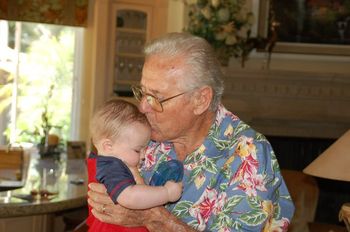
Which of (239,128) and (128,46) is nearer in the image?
(239,128)

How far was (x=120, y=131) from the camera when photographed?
1.81m

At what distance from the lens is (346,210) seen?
2645 mm

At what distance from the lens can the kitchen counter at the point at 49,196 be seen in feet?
9.84

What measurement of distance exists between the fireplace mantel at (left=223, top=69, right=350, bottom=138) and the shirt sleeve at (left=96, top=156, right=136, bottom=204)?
3.87 m

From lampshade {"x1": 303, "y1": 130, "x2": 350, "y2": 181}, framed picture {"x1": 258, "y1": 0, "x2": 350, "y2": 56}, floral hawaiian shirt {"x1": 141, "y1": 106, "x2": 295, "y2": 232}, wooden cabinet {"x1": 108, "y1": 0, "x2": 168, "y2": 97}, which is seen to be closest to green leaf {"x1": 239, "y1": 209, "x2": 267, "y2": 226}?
floral hawaiian shirt {"x1": 141, "y1": 106, "x2": 295, "y2": 232}

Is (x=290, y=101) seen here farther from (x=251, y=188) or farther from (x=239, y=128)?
(x=251, y=188)

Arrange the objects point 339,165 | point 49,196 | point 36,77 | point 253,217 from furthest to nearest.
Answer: point 36,77
point 49,196
point 339,165
point 253,217

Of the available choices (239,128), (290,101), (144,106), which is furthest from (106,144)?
(290,101)

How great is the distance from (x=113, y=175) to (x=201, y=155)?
29cm

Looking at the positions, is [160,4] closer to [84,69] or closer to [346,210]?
[84,69]

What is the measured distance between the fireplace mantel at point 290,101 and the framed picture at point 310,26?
0.25 meters

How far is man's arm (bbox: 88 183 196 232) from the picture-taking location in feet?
6.02

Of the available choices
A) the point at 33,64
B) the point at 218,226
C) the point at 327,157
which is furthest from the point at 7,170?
the point at 33,64

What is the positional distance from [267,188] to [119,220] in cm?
41
